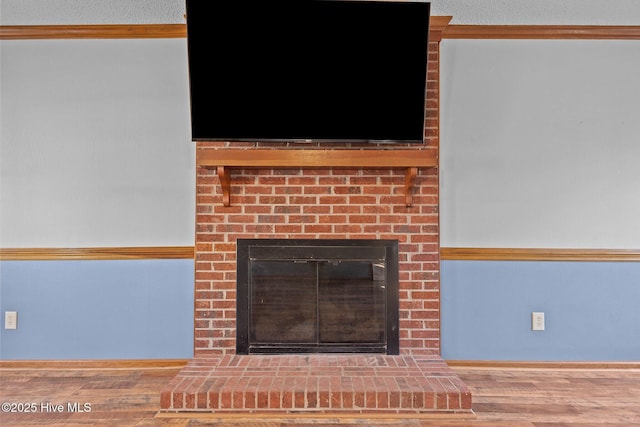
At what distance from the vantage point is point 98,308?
8.86 feet

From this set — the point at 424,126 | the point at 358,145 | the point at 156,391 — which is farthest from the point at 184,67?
the point at 156,391

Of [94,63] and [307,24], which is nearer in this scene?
[307,24]

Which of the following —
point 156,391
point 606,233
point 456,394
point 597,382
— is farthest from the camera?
point 606,233

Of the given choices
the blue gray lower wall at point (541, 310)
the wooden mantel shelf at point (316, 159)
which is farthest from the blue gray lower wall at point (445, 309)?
the wooden mantel shelf at point (316, 159)

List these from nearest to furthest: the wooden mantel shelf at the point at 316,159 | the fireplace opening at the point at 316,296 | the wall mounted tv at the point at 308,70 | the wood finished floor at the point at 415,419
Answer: the wood finished floor at the point at 415,419 < the wall mounted tv at the point at 308,70 < the wooden mantel shelf at the point at 316,159 < the fireplace opening at the point at 316,296

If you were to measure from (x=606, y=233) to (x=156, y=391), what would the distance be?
2698 mm

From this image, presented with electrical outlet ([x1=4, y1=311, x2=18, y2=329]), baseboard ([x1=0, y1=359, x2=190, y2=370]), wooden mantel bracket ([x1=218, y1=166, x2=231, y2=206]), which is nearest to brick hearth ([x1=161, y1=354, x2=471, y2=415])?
baseboard ([x1=0, y1=359, x2=190, y2=370])

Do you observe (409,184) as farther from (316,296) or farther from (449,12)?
(449,12)

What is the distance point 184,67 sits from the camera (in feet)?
8.93

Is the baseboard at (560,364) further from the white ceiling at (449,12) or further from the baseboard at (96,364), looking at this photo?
the white ceiling at (449,12)

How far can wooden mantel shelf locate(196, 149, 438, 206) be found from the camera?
2.49m

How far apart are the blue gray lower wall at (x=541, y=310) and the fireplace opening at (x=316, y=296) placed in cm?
40

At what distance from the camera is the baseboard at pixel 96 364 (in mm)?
2660

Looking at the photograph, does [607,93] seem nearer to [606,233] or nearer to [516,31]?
[516,31]
